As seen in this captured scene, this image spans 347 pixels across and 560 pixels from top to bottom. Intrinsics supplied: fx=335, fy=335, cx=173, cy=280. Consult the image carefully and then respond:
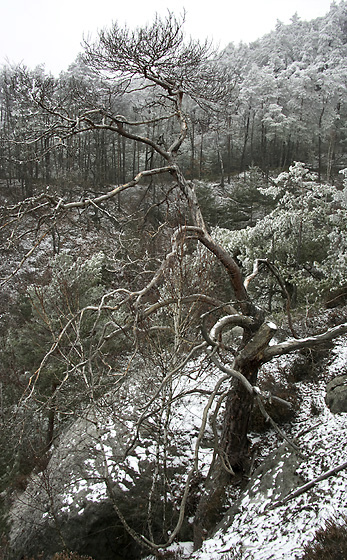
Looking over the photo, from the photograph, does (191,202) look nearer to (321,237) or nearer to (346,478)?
(346,478)

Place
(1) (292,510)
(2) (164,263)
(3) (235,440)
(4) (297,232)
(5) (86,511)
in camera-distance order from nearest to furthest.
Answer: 1. (2) (164,263)
2. (1) (292,510)
3. (3) (235,440)
4. (5) (86,511)
5. (4) (297,232)

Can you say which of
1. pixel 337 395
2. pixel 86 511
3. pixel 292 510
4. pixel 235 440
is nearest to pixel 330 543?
pixel 292 510

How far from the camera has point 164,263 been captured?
344 centimetres

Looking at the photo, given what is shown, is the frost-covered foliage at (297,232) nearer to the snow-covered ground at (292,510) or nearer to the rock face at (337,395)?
the rock face at (337,395)

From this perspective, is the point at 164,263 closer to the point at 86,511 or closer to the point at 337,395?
the point at 337,395

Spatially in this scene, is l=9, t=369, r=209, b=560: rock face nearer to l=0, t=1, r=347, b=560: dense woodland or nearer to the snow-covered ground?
l=0, t=1, r=347, b=560: dense woodland

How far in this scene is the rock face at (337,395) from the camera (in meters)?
5.34

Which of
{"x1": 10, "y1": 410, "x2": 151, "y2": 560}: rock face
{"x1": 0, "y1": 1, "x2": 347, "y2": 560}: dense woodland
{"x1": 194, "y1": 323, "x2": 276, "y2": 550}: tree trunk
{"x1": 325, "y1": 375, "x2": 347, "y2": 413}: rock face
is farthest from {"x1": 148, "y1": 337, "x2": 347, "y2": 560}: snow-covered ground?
{"x1": 10, "y1": 410, "x2": 151, "y2": 560}: rock face

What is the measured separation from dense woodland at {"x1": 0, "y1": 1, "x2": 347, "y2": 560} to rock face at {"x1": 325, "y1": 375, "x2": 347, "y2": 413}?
39.1 inches

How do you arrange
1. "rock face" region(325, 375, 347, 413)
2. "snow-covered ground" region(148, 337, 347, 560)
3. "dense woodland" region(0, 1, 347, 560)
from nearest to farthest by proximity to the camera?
"snow-covered ground" region(148, 337, 347, 560) < "dense woodland" region(0, 1, 347, 560) < "rock face" region(325, 375, 347, 413)

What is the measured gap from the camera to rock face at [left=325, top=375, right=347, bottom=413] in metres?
5.34

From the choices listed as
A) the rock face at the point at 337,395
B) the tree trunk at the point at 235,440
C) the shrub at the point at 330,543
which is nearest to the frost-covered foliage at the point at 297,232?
the rock face at the point at 337,395

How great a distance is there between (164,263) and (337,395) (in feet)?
13.2

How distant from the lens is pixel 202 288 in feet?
17.4
